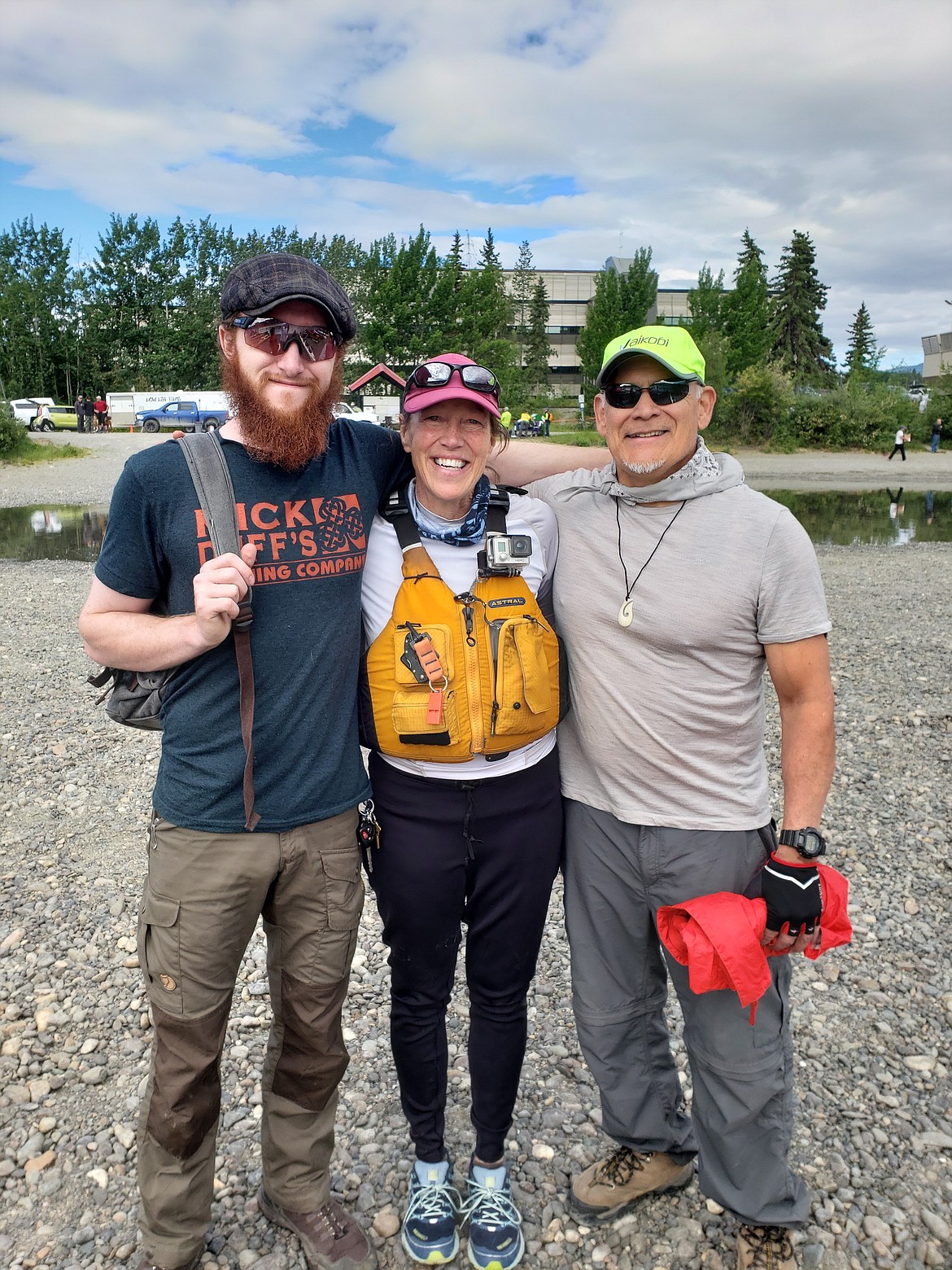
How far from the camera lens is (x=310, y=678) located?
2.68 metres

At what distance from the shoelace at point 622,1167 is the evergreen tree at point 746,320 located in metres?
65.0

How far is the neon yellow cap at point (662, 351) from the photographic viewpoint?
2805 millimetres

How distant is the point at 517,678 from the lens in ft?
9.07

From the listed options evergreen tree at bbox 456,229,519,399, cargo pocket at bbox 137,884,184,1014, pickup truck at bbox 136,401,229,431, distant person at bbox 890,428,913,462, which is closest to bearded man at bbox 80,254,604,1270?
cargo pocket at bbox 137,884,184,1014

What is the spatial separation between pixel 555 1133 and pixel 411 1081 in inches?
33.4

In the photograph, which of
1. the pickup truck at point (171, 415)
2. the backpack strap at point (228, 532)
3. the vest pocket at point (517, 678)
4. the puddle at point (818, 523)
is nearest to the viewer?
the backpack strap at point (228, 532)

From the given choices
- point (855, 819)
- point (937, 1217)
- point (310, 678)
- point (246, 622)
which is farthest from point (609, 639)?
point (855, 819)

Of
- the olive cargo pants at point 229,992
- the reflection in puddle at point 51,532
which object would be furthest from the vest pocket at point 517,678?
the reflection in puddle at point 51,532

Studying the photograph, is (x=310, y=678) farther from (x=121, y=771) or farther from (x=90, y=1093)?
(x=121, y=771)

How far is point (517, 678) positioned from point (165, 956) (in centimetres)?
134

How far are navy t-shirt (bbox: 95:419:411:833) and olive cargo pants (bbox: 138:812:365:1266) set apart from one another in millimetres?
120

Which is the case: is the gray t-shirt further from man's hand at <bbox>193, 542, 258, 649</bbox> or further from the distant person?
the distant person

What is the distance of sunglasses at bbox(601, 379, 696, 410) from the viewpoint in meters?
2.82

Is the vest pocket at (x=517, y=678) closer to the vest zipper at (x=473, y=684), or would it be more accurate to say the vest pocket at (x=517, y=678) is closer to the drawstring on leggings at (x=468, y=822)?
the vest zipper at (x=473, y=684)
